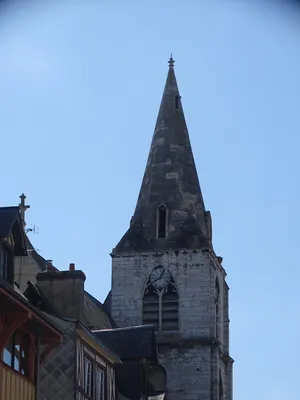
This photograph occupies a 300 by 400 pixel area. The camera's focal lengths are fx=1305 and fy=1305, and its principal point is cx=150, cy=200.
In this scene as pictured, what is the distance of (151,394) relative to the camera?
43938 mm

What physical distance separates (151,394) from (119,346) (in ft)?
17.8

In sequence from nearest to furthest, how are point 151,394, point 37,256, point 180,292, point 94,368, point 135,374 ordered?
point 94,368 → point 135,374 → point 151,394 → point 37,256 → point 180,292

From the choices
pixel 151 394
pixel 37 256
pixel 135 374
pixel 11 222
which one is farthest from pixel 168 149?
pixel 11 222

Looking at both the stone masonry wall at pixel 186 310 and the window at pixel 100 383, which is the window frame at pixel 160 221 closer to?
the stone masonry wall at pixel 186 310

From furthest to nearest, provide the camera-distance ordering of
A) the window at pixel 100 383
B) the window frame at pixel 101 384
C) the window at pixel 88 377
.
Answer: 1. the window at pixel 100 383
2. the window frame at pixel 101 384
3. the window at pixel 88 377

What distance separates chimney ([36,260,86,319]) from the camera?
121 ft

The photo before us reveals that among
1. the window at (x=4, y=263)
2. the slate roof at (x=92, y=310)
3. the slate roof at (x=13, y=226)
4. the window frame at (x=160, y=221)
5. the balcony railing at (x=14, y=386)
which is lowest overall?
the balcony railing at (x=14, y=386)

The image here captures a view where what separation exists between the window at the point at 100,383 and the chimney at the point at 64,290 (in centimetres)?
193

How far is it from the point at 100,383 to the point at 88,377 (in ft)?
4.34

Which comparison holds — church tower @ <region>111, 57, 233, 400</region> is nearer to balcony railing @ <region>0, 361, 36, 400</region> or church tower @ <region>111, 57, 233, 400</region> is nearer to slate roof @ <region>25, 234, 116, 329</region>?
slate roof @ <region>25, 234, 116, 329</region>

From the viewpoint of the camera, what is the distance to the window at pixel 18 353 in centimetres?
2873

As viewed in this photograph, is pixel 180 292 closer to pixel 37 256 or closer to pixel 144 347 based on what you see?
pixel 37 256

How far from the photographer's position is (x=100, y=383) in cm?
3562

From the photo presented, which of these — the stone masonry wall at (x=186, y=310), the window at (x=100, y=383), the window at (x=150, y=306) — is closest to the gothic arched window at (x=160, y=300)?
the window at (x=150, y=306)
